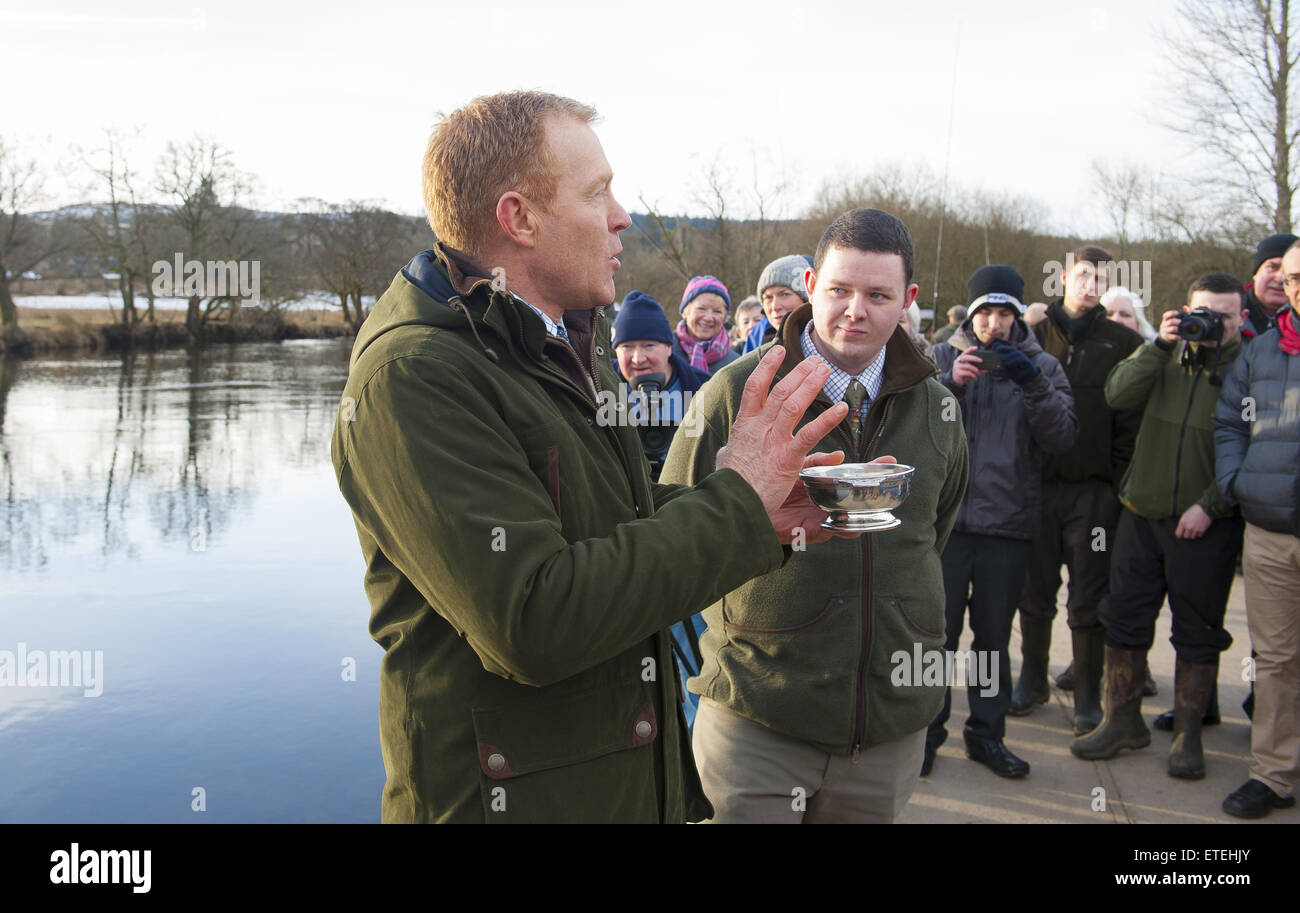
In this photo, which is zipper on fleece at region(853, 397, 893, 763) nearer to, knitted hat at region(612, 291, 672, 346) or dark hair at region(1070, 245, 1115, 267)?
knitted hat at region(612, 291, 672, 346)

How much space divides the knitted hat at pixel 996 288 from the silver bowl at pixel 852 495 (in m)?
3.57

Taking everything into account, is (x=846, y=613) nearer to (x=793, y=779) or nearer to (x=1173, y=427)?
(x=793, y=779)

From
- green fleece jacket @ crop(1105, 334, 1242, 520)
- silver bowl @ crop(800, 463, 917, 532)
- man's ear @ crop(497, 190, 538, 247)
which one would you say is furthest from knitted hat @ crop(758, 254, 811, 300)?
man's ear @ crop(497, 190, 538, 247)

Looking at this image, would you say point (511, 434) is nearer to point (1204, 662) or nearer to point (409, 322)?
point (409, 322)

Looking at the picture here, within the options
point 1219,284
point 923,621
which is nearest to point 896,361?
point 923,621

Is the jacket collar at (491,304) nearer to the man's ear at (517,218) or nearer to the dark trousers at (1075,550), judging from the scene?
the man's ear at (517,218)

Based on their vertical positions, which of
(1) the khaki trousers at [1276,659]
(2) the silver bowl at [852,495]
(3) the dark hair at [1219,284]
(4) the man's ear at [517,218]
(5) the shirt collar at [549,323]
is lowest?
(1) the khaki trousers at [1276,659]

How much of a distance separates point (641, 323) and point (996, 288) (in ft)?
7.05

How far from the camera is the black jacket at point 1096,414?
6.02 meters

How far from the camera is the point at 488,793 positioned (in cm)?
183

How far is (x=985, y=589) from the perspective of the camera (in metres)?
5.38

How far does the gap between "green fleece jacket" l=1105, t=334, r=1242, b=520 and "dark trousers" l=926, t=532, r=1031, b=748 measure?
79cm

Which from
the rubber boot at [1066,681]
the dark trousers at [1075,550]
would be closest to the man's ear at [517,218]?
the dark trousers at [1075,550]
